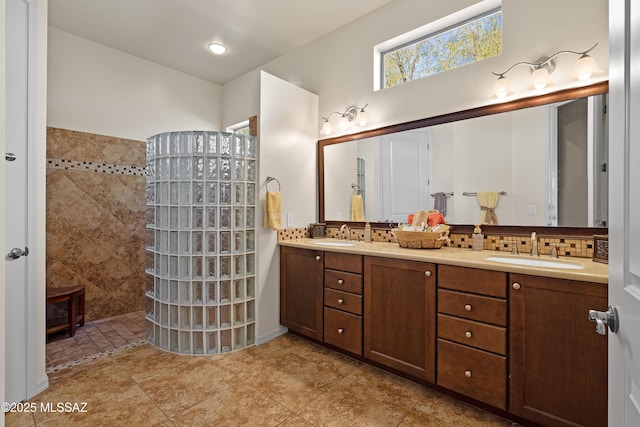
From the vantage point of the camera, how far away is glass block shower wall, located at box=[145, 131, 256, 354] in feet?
8.46

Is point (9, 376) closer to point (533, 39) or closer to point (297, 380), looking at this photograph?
point (297, 380)

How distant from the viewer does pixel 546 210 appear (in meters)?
2.02

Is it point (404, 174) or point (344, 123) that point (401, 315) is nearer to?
point (404, 174)

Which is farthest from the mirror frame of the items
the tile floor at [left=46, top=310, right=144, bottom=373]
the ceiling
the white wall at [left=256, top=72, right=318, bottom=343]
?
the tile floor at [left=46, top=310, right=144, bottom=373]

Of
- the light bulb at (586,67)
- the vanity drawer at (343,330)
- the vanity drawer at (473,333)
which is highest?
the light bulb at (586,67)

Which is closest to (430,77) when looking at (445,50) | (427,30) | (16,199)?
(445,50)

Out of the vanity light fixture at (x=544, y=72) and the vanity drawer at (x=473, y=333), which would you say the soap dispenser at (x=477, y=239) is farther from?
the vanity light fixture at (x=544, y=72)

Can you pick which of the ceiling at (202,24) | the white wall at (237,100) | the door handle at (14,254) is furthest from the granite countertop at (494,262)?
the white wall at (237,100)

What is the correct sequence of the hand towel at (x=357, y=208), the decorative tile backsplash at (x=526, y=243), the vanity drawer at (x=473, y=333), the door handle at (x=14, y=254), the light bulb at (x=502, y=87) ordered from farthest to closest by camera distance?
the hand towel at (x=357, y=208)
the light bulb at (x=502, y=87)
the decorative tile backsplash at (x=526, y=243)
the door handle at (x=14, y=254)
the vanity drawer at (x=473, y=333)

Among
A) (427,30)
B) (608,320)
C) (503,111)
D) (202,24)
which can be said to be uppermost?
(202,24)

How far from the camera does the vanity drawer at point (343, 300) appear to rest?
2.32 meters

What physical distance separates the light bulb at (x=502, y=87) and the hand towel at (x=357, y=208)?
1.36 m

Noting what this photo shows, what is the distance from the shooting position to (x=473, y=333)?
1.76 meters

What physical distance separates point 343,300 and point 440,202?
3.55 ft
